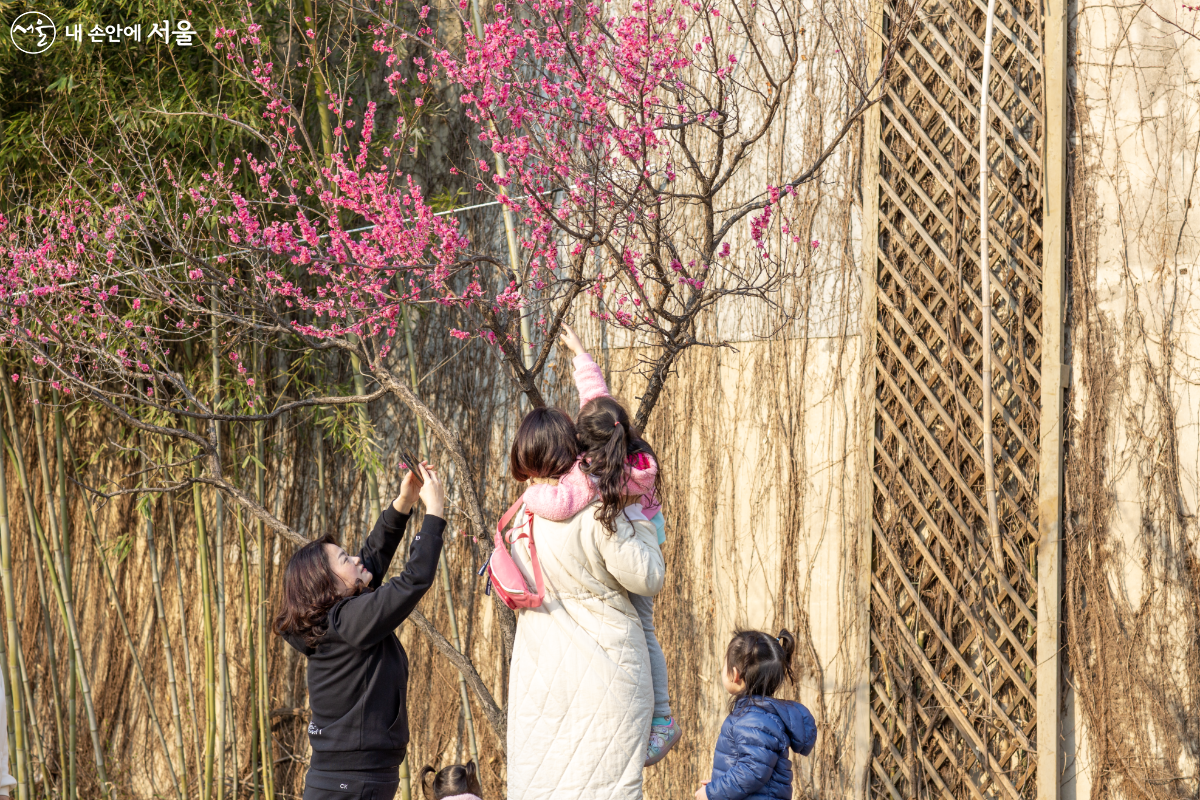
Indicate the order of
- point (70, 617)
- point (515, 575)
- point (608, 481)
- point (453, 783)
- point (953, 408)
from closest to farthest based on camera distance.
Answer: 1. point (608, 481)
2. point (515, 575)
3. point (453, 783)
4. point (953, 408)
5. point (70, 617)

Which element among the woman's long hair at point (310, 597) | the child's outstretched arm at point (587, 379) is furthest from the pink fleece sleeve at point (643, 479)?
the woman's long hair at point (310, 597)

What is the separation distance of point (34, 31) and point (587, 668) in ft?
9.51

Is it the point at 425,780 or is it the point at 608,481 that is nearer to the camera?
the point at 608,481

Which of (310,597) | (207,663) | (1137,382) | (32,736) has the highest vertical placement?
(1137,382)

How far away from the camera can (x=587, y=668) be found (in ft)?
5.90

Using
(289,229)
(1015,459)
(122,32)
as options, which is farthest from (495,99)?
(1015,459)

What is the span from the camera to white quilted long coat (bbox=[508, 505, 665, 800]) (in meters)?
1.77

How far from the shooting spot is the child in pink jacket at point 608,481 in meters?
1.73

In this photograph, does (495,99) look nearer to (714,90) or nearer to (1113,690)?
(714,90)

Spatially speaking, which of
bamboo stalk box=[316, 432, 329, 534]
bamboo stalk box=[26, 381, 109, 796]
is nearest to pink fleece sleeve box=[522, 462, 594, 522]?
bamboo stalk box=[316, 432, 329, 534]

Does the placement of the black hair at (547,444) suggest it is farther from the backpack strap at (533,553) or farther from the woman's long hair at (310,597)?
the woman's long hair at (310,597)

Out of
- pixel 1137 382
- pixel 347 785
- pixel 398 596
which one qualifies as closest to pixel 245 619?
pixel 347 785

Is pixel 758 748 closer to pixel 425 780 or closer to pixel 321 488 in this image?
pixel 425 780

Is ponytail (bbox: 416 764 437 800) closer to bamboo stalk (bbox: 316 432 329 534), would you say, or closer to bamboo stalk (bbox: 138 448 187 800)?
bamboo stalk (bbox: 138 448 187 800)
